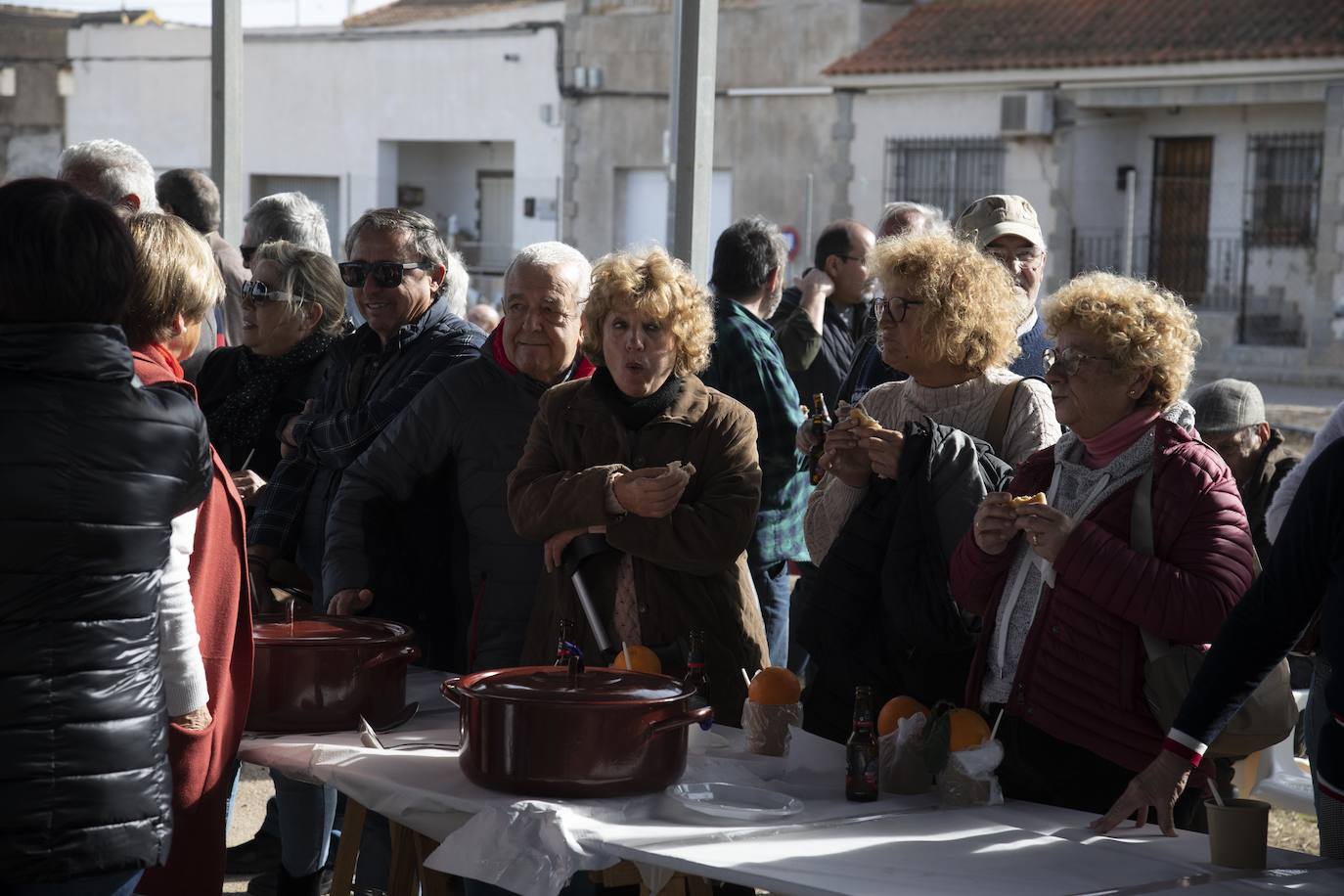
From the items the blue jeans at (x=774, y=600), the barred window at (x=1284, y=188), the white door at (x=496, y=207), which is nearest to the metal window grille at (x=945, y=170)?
the barred window at (x=1284, y=188)

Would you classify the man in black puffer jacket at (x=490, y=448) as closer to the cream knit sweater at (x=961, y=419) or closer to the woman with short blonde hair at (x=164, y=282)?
the cream knit sweater at (x=961, y=419)

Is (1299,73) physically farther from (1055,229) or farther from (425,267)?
(425,267)

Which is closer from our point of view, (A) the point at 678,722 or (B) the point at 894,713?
(A) the point at 678,722

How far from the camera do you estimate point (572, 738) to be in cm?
249

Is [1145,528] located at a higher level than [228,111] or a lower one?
lower

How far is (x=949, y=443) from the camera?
2.96 m

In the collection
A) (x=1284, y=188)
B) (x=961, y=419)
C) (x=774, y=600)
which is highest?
(x=1284, y=188)

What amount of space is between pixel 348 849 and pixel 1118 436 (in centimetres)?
157

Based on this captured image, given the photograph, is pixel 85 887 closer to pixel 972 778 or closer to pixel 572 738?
pixel 572 738

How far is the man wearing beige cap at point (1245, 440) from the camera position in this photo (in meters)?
4.50

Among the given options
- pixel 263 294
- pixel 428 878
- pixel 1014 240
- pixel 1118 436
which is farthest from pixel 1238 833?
pixel 263 294

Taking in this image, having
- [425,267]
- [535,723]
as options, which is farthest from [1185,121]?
[535,723]

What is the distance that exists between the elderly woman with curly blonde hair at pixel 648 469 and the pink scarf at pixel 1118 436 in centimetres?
68

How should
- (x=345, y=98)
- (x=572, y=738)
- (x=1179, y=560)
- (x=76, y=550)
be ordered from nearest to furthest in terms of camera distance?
(x=76, y=550)
(x=572, y=738)
(x=1179, y=560)
(x=345, y=98)
